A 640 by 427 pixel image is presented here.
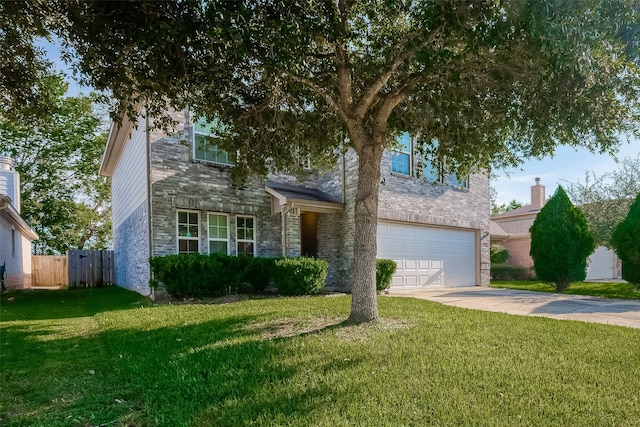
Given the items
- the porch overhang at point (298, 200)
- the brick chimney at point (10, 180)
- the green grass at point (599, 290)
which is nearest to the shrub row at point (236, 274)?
the porch overhang at point (298, 200)

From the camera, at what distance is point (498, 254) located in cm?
2141

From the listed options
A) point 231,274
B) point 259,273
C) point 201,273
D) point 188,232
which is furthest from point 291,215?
point 201,273

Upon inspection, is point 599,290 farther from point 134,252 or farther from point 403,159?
point 134,252

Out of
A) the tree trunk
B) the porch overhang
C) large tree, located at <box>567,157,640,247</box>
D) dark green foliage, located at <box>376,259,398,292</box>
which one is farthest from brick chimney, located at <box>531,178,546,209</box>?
the tree trunk

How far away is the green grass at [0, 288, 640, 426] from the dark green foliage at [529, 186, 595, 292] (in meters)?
6.90

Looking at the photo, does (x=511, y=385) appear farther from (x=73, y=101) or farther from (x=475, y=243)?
(x=73, y=101)

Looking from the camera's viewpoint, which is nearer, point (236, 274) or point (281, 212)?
point (236, 274)

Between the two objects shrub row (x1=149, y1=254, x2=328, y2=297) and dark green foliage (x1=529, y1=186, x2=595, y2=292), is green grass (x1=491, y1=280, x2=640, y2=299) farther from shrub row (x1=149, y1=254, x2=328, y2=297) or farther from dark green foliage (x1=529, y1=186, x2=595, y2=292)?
shrub row (x1=149, y1=254, x2=328, y2=297)

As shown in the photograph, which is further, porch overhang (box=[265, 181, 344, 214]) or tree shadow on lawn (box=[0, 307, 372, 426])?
porch overhang (box=[265, 181, 344, 214])

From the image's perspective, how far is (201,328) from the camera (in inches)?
234

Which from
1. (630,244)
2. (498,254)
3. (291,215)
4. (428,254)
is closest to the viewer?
(630,244)

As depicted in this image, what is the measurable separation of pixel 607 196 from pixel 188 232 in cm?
1798

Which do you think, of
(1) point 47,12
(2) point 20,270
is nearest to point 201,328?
(1) point 47,12

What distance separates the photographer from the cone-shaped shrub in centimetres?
1157
